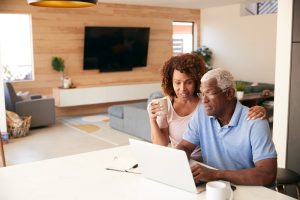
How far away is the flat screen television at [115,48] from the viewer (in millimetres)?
7492

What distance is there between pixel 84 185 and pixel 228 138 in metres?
0.76

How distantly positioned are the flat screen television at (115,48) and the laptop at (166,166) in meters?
6.04

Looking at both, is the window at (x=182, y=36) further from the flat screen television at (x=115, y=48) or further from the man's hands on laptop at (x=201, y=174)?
the man's hands on laptop at (x=201, y=174)

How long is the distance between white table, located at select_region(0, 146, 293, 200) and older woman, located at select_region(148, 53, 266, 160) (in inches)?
13.2

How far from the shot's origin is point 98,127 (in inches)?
249

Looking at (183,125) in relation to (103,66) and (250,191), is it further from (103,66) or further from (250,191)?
(103,66)

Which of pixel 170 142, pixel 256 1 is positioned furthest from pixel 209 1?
pixel 170 142

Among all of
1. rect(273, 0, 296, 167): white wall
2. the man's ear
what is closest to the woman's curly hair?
the man's ear

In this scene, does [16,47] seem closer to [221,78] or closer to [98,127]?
[98,127]

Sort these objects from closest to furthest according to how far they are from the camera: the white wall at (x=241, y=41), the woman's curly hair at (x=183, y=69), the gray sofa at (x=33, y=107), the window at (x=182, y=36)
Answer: the woman's curly hair at (x=183, y=69) < the gray sofa at (x=33, y=107) < the white wall at (x=241, y=41) < the window at (x=182, y=36)

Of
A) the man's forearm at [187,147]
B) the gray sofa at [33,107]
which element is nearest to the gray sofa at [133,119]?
the gray sofa at [33,107]

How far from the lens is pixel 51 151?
4859 millimetres

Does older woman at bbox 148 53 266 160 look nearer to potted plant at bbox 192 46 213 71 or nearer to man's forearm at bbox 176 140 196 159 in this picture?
man's forearm at bbox 176 140 196 159

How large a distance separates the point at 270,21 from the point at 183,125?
6.01 meters
